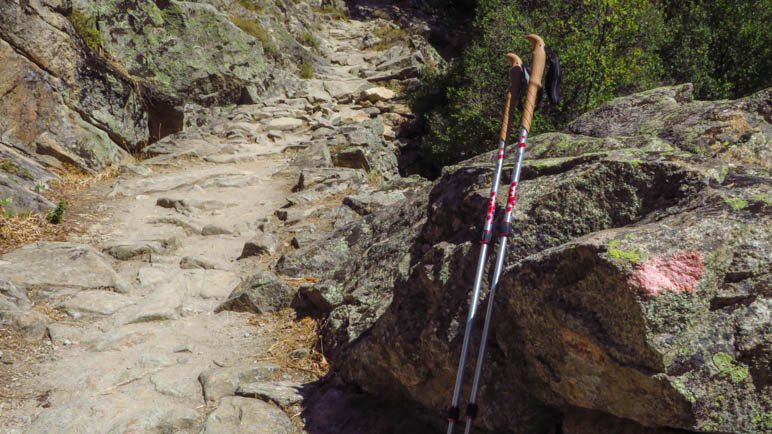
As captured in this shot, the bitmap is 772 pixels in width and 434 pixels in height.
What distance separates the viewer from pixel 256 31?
24672 millimetres

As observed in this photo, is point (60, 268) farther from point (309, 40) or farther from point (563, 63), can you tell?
point (309, 40)

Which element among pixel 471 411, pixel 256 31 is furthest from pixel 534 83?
pixel 256 31

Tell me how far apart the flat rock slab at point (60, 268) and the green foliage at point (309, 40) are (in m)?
24.5

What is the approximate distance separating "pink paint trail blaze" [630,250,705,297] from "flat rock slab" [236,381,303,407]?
323cm

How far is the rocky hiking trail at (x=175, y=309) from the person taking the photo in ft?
16.3

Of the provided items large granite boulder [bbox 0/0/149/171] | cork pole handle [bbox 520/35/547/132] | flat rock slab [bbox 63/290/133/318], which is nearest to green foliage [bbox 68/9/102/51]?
large granite boulder [bbox 0/0/149/171]

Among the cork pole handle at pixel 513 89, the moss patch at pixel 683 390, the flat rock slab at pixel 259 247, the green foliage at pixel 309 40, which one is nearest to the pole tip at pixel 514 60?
the cork pole handle at pixel 513 89

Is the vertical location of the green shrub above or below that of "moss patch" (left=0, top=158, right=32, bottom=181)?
above

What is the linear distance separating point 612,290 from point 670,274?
0.29 meters

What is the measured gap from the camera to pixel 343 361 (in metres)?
5.18

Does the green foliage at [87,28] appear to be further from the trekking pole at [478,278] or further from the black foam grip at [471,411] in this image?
the black foam grip at [471,411]

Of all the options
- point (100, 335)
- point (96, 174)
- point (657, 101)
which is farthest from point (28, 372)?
point (96, 174)

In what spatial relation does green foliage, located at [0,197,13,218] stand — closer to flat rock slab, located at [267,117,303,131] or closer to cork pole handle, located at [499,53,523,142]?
cork pole handle, located at [499,53,523,142]

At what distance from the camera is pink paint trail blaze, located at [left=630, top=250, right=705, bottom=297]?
2963mm
